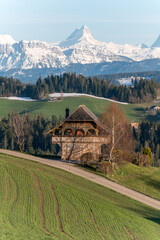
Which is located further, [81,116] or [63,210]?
[81,116]

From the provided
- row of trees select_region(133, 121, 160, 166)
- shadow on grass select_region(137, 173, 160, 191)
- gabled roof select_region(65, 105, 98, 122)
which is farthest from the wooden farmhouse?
row of trees select_region(133, 121, 160, 166)

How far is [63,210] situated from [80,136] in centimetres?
2285

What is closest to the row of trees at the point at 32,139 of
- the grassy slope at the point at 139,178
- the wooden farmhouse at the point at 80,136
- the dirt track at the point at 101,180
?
the wooden farmhouse at the point at 80,136

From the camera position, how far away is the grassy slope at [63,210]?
112 ft

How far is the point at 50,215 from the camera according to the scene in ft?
124

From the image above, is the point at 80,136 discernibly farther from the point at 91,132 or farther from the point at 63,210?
the point at 63,210

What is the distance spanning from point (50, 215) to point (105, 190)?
12264 millimetres

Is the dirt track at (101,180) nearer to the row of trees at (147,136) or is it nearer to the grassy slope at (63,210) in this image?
the grassy slope at (63,210)

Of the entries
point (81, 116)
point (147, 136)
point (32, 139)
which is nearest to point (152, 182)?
point (81, 116)

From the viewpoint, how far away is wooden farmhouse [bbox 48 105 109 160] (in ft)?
201

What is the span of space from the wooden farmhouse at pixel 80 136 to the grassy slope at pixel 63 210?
8422 millimetres

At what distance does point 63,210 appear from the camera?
39.4m

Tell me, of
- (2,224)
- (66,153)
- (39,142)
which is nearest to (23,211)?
(2,224)

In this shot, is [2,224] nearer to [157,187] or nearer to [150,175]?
[157,187]
